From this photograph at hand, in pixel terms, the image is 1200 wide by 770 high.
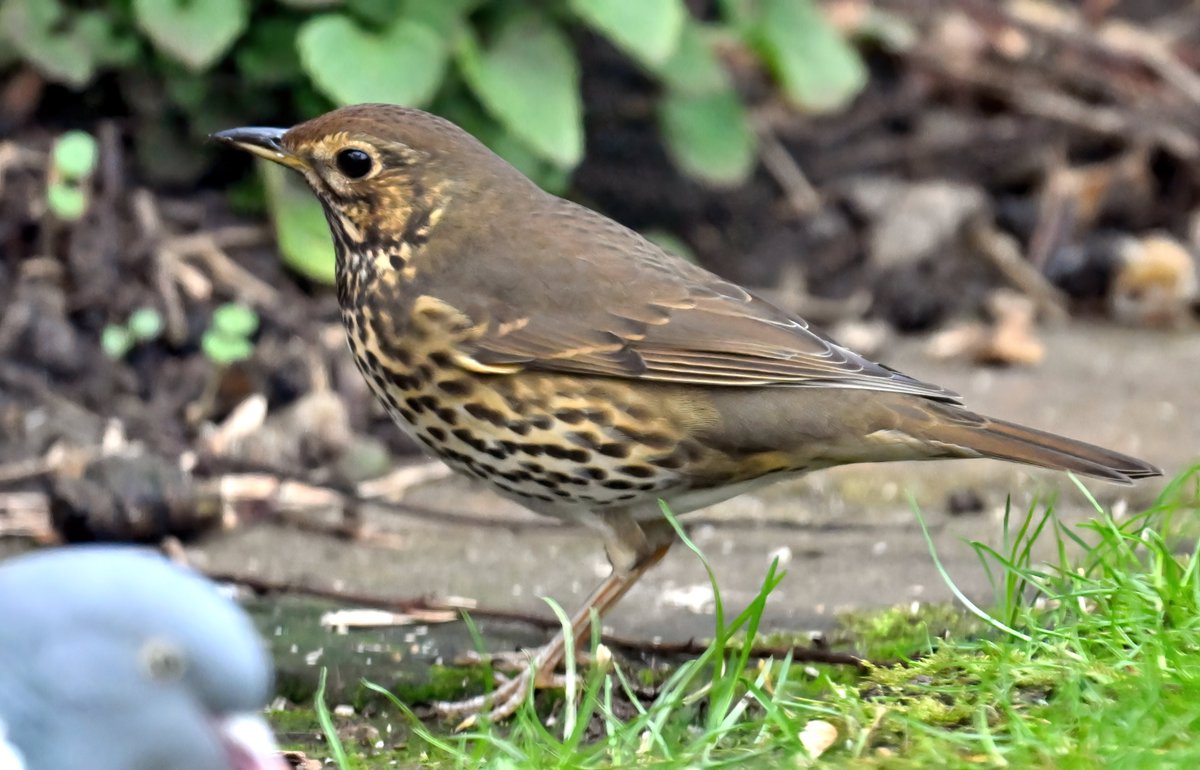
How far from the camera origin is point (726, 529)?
464 centimetres

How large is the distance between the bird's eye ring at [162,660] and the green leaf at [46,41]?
11.3ft

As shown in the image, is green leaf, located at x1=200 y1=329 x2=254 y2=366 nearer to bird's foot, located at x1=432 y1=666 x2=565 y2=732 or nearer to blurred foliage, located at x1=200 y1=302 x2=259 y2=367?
blurred foliage, located at x1=200 y1=302 x2=259 y2=367

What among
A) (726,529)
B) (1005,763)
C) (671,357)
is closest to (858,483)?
(726,529)

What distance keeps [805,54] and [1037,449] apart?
2746mm

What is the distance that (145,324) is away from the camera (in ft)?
16.7

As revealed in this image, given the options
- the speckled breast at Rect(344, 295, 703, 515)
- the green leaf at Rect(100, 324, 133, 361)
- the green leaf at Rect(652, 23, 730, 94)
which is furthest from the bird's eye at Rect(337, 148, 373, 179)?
the green leaf at Rect(652, 23, 730, 94)

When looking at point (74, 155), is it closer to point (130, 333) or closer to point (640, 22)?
point (130, 333)

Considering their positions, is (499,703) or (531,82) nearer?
(499,703)

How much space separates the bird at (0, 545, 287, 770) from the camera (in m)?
2.15

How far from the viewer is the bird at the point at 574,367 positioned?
3.61m

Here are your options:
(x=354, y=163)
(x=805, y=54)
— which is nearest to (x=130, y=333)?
(x=354, y=163)

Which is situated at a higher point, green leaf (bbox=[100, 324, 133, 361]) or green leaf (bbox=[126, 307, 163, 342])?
green leaf (bbox=[126, 307, 163, 342])

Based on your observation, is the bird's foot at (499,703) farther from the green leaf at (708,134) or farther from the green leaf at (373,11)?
the green leaf at (708,134)

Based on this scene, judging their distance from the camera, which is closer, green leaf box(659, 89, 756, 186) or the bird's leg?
the bird's leg
